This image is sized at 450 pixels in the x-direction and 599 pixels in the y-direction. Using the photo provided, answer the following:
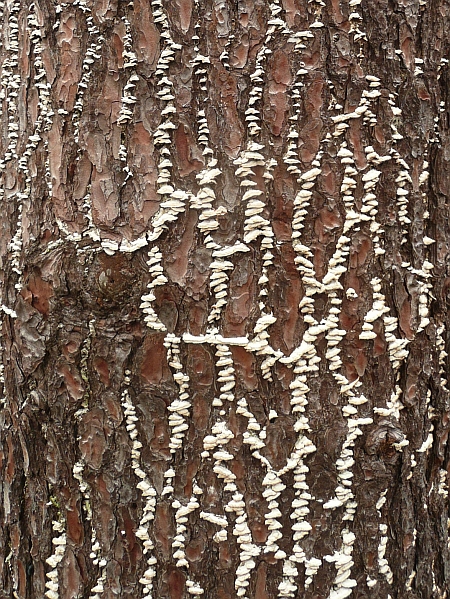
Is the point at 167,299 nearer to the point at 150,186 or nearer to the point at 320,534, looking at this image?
the point at 150,186

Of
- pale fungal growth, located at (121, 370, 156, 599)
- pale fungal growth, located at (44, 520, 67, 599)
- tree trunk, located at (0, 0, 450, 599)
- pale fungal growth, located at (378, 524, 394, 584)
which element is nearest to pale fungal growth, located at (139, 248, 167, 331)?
tree trunk, located at (0, 0, 450, 599)

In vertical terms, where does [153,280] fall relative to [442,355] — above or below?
above

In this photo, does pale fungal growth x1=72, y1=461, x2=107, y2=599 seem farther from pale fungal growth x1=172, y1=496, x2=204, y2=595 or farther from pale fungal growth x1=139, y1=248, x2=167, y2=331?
pale fungal growth x1=139, y1=248, x2=167, y2=331

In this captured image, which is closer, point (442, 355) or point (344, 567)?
point (344, 567)

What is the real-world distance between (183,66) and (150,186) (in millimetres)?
188

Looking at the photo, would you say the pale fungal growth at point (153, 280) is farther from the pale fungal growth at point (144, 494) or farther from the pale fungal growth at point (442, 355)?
the pale fungal growth at point (442, 355)

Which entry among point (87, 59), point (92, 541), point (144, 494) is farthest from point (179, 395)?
point (87, 59)

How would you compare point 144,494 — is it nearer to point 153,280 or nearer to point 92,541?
point 92,541

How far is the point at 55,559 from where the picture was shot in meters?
1.07

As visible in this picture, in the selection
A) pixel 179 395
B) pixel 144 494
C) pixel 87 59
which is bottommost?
→ pixel 144 494

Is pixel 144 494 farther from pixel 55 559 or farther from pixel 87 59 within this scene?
pixel 87 59

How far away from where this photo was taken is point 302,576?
101 centimetres

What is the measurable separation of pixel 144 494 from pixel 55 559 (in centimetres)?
21

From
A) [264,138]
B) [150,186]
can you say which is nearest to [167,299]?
[150,186]
